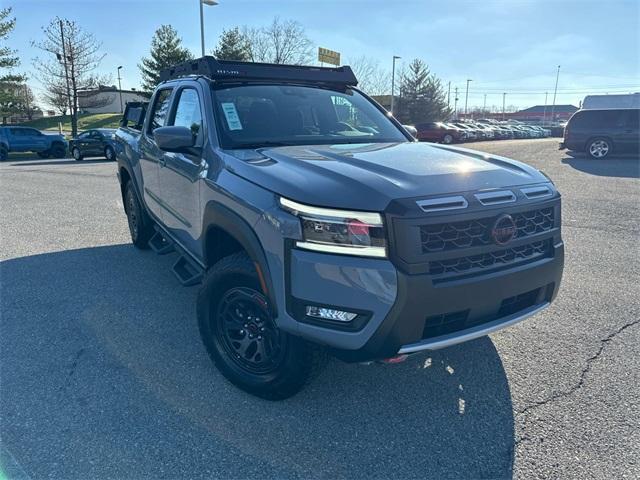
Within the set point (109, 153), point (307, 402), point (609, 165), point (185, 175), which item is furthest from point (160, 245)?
point (109, 153)

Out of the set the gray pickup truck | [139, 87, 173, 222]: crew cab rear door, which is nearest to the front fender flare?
the gray pickup truck

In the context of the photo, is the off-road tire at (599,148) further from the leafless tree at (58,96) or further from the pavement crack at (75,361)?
the leafless tree at (58,96)

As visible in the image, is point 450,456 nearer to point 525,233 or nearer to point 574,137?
point 525,233

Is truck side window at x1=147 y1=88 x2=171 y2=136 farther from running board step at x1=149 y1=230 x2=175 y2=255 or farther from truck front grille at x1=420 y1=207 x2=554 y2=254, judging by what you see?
truck front grille at x1=420 y1=207 x2=554 y2=254

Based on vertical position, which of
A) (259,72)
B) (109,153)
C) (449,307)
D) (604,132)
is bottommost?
(449,307)

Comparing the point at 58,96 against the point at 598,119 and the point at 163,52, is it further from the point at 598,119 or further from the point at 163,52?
the point at 598,119

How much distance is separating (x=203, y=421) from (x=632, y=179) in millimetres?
13518

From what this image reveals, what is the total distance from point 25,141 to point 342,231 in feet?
91.8

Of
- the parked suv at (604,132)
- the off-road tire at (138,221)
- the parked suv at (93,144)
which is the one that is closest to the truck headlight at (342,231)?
the off-road tire at (138,221)

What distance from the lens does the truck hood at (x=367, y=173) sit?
7.20 feet

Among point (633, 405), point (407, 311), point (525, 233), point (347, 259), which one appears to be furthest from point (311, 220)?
point (633, 405)

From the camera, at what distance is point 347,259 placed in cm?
214

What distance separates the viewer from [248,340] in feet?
9.14

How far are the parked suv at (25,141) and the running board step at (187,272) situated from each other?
82.7 ft
